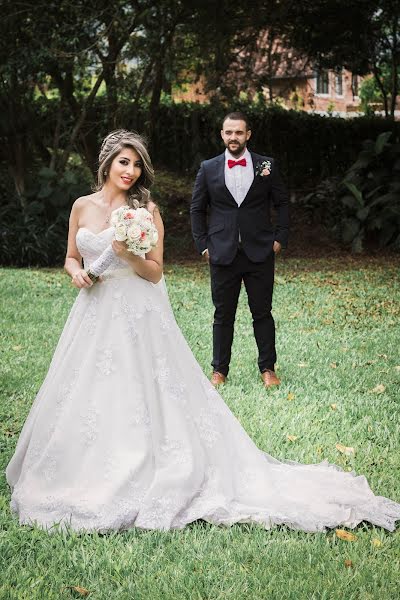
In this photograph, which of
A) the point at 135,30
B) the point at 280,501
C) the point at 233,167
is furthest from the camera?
the point at 135,30

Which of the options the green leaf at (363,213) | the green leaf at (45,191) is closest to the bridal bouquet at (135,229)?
the green leaf at (45,191)

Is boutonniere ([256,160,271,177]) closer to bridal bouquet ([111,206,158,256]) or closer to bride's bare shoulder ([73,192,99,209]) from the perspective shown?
bride's bare shoulder ([73,192,99,209])

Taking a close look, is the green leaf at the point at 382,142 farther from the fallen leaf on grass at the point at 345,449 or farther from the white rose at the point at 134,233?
the white rose at the point at 134,233

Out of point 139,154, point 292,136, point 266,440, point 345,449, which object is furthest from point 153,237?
point 292,136

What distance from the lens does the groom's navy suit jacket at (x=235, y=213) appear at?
655 cm

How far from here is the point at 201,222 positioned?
6.80m

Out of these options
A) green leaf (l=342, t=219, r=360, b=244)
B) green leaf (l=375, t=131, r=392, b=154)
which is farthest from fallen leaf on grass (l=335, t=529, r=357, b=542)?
green leaf (l=375, t=131, r=392, b=154)

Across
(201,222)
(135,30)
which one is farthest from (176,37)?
(201,222)

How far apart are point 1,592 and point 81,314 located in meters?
1.51

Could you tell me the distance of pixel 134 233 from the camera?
396 cm

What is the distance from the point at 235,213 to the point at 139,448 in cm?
294

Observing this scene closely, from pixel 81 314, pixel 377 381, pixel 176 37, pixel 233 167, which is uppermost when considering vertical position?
pixel 176 37

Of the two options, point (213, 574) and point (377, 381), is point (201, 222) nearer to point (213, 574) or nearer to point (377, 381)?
point (377, 381)

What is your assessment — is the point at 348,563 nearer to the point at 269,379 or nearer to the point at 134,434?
the point at 134,434
